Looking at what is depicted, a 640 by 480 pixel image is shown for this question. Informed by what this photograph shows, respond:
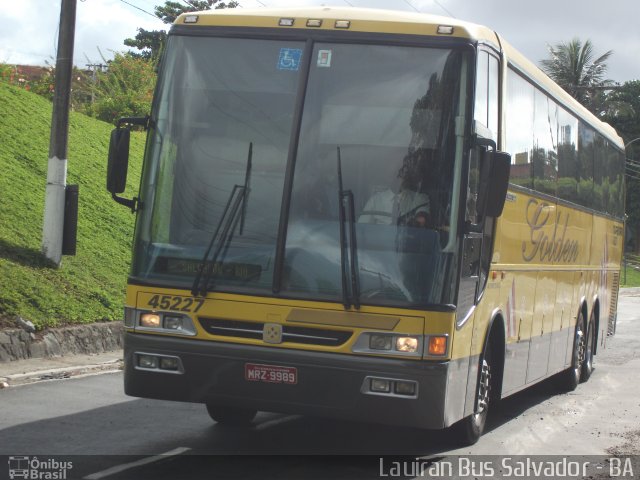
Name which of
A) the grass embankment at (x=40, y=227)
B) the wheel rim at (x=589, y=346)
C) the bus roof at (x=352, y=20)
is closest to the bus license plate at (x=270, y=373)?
the bus roof at (x=352, y=20)

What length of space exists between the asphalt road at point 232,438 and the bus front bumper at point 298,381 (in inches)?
20.9

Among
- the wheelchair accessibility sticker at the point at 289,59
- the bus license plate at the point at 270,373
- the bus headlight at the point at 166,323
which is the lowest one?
the bus license plate at the point at 270,373

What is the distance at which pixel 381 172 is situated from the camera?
25.2 feet

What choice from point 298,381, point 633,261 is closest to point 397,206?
point 298,381

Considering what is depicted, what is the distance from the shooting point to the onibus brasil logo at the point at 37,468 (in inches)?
281

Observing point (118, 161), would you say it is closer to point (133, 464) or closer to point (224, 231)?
point (224, 231)

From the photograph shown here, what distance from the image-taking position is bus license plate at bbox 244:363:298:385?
7531 millimetres

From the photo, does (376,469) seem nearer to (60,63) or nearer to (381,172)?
(381,172)

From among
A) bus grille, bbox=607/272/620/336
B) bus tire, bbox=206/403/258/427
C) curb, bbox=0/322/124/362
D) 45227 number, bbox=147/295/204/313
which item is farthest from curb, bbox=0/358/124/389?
bus grille, bbox=607/272/620/336

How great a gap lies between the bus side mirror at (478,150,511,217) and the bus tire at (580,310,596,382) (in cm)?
746

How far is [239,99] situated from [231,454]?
8.80 feet

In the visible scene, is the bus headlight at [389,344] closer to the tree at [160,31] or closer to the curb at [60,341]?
the curb at [60,341]

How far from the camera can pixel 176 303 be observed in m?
7.79

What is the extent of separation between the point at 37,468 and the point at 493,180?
3841 mm
